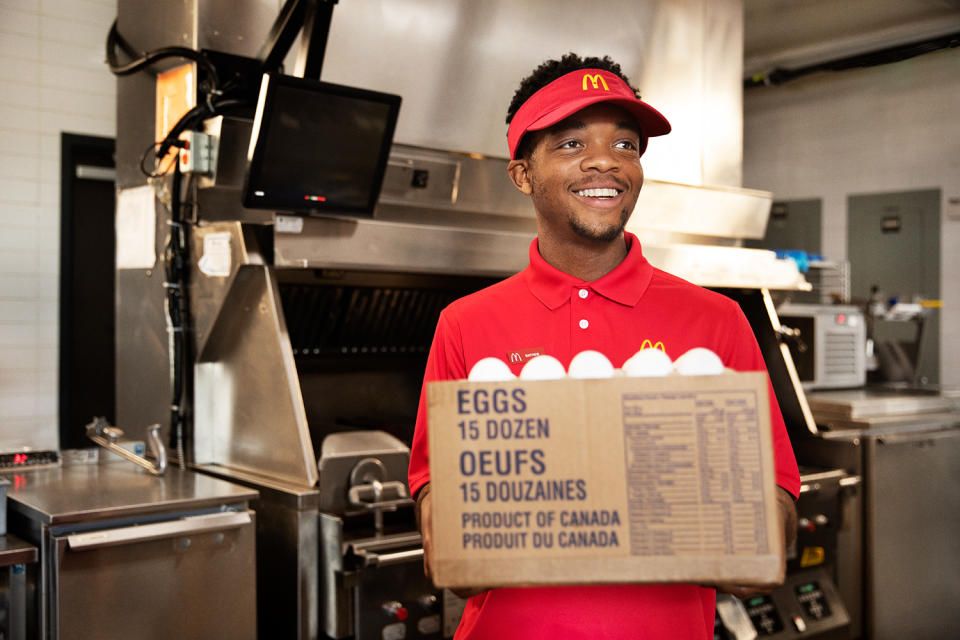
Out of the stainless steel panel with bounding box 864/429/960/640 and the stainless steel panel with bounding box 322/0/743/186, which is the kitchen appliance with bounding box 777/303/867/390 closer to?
the stainless steel panel with bounding box 864/429/960/640

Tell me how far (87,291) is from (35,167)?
0.73 metres

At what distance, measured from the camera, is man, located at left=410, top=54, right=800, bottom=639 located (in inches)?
51.9

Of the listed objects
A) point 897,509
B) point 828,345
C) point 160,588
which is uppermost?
point 828,345

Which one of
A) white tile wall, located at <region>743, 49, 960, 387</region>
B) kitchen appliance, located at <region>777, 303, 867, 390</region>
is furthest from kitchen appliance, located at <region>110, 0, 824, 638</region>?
white tile wall, located at <region>743, 49, 960, 387</region>

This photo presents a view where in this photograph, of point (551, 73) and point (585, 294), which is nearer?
point (585, 294)

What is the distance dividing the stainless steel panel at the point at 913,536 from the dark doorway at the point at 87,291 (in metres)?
3.70

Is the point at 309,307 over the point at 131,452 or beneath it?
over

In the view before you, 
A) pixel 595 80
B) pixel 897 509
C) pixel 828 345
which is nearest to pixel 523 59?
pixel 828 345

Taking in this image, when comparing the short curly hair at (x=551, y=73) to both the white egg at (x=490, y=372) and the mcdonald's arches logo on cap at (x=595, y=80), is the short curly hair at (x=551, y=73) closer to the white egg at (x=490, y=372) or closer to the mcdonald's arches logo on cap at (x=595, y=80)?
the mcdonald's arches logo on cap at (x=595, y=80)

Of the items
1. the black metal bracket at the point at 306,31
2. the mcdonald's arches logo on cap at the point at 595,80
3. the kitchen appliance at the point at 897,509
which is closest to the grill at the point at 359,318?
the black metal bracket at the point at 306,31

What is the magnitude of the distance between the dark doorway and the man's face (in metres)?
3.69

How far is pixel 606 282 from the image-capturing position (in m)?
1.36

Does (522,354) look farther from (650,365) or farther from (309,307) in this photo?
(309,307)

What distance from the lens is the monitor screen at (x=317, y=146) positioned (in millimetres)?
2344
